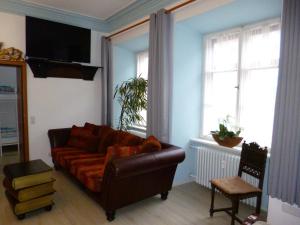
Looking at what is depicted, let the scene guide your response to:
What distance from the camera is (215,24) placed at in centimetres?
329

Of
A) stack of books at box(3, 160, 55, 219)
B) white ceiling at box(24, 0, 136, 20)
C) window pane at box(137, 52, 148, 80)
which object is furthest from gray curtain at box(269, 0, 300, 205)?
window pane at box(137, 52, 148, 80)

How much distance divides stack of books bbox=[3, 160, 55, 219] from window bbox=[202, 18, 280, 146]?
242 cm

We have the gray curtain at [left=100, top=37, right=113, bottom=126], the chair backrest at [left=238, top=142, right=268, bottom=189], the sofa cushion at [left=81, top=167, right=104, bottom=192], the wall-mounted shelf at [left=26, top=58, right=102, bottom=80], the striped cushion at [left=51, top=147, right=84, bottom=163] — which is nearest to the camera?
the chair backrest at [left=238, top=142, right=268, bottom=189]

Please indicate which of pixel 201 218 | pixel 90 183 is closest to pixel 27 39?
pixel 90 183

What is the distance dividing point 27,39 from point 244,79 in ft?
11.6

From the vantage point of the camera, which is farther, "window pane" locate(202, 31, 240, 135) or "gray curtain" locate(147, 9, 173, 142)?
"window pane" locate(202, 31, 240, 135)

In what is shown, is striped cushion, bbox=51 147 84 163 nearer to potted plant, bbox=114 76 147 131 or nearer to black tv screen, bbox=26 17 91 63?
potted plant, bbox=114 76 147 131

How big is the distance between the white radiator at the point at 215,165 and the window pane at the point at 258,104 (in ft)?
1.35

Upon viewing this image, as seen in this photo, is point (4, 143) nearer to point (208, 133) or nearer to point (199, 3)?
point (208, 133)

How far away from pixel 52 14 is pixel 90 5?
0.76 metres

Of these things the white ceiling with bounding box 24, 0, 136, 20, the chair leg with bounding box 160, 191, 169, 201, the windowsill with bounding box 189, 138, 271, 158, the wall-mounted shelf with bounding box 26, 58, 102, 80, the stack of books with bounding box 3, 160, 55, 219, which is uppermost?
the white ceiling with bounding box 24, 0, 136, 20

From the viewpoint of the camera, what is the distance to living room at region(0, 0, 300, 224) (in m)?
2.72

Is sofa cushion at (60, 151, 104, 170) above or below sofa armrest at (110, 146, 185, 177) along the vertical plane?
below

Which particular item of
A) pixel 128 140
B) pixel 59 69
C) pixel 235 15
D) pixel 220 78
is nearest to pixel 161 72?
pixel 220 78
